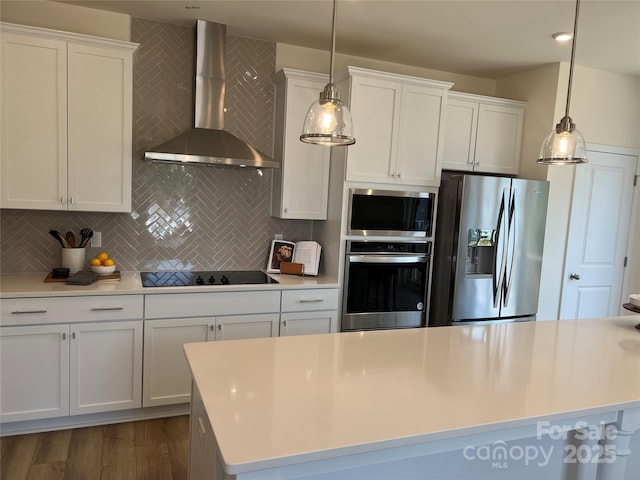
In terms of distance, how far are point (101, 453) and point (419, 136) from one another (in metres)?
2.95

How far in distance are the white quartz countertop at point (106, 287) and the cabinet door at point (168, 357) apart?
0.21 m

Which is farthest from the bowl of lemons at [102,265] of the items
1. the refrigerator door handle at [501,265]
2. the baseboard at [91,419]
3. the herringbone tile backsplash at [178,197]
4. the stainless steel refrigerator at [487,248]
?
the refrigerator door handle at [501,265]

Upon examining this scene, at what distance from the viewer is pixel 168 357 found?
2967 millimetres

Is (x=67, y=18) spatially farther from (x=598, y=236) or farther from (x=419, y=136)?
(x=598, y=236)

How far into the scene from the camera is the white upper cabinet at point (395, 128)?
3.29m

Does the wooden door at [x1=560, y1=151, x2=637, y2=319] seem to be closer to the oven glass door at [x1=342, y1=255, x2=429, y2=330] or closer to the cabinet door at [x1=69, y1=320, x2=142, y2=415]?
the oven glass door at [x1=342, y1=255, x2=429, y2=330]

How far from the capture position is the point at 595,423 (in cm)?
149

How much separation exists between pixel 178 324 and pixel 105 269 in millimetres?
626

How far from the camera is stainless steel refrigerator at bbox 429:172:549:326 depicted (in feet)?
11.3

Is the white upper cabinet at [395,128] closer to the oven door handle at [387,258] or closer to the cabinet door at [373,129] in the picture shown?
the cabinet door at [373,129]

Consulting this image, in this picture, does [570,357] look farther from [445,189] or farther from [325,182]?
[325,182]

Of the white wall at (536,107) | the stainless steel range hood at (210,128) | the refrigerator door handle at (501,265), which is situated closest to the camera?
the stainless steel range hood at (210,128)

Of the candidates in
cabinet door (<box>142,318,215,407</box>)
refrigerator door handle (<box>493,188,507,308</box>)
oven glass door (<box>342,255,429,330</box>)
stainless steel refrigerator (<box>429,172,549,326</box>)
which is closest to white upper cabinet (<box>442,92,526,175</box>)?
stainless steel refrigerator (<box>429,172,549,326</box>)

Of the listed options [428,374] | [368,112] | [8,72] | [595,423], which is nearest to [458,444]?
[428,374]
